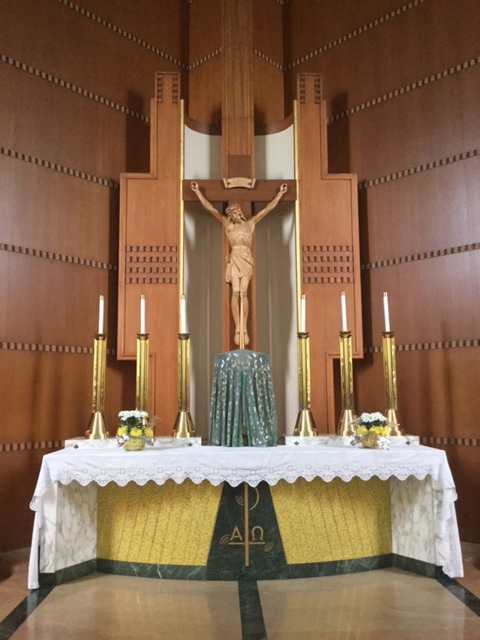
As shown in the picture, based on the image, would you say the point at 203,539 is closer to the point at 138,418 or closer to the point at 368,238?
the point at 138,418

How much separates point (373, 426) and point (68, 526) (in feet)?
7.27

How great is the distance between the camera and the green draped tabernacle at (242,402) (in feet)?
14.8

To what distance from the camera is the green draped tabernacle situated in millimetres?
4520

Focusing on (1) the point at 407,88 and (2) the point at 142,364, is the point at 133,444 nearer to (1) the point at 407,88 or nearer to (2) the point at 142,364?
(2) the point at 142,364

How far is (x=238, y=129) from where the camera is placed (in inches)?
233

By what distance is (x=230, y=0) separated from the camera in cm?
600

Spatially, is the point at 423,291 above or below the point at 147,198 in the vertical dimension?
below

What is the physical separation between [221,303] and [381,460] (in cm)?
246

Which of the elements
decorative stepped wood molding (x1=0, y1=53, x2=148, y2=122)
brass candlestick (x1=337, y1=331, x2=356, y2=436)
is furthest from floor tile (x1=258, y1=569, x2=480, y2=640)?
decorative stepped wood molding (x1=0, y1=53, x2=148, y2=122)

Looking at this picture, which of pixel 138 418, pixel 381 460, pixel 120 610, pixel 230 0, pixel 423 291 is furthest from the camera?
pixel 230 0

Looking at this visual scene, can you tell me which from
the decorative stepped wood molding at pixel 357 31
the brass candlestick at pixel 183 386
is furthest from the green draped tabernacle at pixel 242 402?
the decorative stepped wood molding at pixel 357 31

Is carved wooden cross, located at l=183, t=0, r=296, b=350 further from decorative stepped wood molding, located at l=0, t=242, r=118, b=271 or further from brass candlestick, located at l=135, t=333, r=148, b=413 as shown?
brass candlestick, located at l=135, t=333, r=148, b=413

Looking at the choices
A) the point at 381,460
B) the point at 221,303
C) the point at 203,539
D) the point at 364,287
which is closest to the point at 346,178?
the point at 364,287

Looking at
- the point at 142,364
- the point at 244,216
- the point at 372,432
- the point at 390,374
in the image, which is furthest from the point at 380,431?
the point at 244,216
